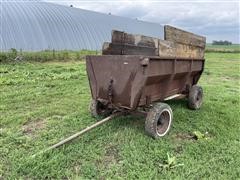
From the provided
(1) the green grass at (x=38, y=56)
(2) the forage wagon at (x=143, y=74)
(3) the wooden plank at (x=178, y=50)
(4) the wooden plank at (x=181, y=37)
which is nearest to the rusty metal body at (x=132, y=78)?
(2) the forage wagon at (x=143, y=74)

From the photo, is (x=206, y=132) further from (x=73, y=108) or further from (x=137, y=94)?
(x=73, y=108)

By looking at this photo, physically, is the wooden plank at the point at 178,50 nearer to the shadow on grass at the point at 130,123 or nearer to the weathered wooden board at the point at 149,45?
the weathered wooden board at the point at 149,45

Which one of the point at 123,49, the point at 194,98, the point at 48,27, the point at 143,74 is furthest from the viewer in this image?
the point at 48,27

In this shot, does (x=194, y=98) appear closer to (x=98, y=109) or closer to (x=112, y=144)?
(x=98, y=109)

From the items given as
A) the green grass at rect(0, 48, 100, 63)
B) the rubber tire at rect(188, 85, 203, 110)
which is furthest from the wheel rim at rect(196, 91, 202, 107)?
the green grass at rect(0, 48, 100, 63)

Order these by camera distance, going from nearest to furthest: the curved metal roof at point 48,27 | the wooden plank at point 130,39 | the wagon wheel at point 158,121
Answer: the wagon wheel at point 158,121 → the wooden plank at point 130,39 → the curved metal roof at point 48,27

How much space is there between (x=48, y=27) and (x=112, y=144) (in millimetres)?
15356

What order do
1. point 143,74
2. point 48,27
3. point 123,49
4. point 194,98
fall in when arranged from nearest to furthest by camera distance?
point 143,74
point 123,49
point 194,98
point 48,27

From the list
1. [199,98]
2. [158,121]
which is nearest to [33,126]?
[158,121]

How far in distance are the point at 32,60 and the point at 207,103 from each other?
34.1 feet

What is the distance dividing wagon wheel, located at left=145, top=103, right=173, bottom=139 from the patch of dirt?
5.75 feet

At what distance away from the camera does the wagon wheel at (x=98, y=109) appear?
486 centimetres

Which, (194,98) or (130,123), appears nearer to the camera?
(130,123)

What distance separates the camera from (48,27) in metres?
17.8
